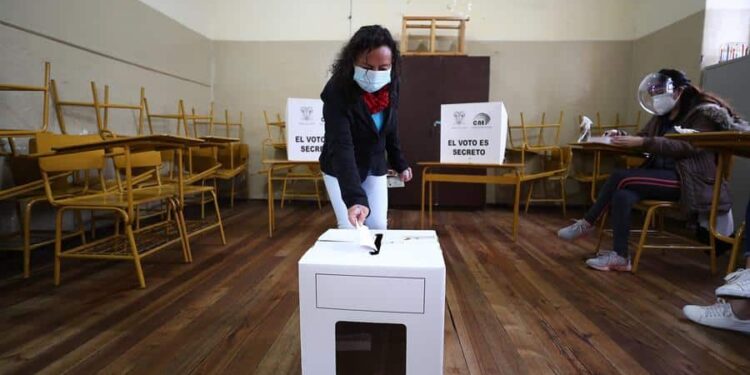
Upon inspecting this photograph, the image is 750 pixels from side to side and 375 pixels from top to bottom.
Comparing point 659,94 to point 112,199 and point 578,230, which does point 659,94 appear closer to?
point 578,230

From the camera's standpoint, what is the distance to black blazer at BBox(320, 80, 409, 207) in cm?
104

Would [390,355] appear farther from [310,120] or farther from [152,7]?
[152,7]

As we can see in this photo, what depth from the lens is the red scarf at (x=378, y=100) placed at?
3.93 feet

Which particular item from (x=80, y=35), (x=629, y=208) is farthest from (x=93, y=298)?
(x=629, y=208)

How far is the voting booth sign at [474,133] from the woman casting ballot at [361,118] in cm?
131

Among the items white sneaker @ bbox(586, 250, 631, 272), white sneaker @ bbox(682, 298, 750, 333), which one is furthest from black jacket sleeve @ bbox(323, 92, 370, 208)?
white sneaker @ bbox(586, 250, 631, 272)

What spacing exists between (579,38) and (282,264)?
3.86m

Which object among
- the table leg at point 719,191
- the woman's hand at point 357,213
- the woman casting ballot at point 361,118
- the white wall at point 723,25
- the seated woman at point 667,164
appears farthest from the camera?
the white wall at point 723,25

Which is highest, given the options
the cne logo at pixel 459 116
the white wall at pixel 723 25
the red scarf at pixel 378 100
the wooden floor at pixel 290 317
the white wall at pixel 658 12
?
the white wall at pixel 658 12

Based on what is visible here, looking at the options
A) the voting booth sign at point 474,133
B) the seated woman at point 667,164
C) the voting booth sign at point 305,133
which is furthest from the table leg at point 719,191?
the voting booth sign at point 305,133

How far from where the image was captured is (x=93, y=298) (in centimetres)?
157

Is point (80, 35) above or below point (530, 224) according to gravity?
above

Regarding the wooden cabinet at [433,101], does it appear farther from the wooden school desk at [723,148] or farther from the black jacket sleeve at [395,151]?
the black jacket sleeve at [395,151]

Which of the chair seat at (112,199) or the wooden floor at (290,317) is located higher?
the chair seat at (112,199)
